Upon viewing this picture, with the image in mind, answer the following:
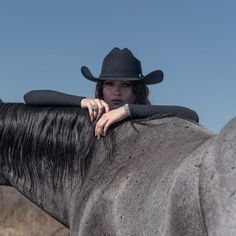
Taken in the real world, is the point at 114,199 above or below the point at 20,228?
above

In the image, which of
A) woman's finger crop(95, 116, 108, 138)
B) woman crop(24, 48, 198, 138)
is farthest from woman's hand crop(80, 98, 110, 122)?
woman's finger crop(95, 116, 108, 138)

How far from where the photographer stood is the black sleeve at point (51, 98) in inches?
192

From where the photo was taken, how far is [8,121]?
505cm

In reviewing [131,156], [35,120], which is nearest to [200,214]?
[131,156]

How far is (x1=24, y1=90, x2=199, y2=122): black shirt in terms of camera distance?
4512 mm

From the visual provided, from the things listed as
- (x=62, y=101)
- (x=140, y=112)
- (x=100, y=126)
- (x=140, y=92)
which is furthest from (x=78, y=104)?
(x=140, y=92)

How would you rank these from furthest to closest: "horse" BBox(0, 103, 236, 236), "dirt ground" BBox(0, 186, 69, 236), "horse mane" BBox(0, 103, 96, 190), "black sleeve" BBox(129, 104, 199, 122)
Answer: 1. "dirt ground" BBox(0, 186, 69, 236)
2. "horse mane" BBox(0, 103, 96, 190)
3. "black sleeve" BBox(129, 104, 199, 122)
4. "horse" BBox(0, 103, 236, 236)

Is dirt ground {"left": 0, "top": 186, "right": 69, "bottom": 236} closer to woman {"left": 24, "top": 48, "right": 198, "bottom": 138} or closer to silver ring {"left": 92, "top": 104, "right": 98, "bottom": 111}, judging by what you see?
woman {"left": 24, "top": 48, "right": 198, "bottom": 138}

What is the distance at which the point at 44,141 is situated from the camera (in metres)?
4.93

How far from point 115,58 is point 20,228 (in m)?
3.00

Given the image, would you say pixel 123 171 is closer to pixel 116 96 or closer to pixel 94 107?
pixel 94 107

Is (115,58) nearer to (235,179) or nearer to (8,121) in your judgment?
(8,121)

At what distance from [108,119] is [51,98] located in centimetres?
62

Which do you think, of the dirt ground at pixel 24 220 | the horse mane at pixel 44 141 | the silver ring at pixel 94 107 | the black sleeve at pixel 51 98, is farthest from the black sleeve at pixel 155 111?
the dirt ground at pixel 24 220
